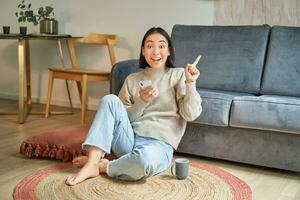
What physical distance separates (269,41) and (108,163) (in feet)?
4.63

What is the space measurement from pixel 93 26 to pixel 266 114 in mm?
2161

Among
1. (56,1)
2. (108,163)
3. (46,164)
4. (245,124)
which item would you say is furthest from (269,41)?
(56,1)

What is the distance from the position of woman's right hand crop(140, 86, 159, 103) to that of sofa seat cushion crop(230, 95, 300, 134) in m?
0.51

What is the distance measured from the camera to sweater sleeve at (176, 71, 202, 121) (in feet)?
6.44

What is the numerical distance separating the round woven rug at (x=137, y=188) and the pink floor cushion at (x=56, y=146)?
0.18 m

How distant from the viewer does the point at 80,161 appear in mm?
2102

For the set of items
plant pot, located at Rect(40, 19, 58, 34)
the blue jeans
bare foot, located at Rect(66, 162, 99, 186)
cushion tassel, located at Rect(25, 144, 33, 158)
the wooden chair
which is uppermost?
plant pot, located at Rect(40, 19, 58, 34)

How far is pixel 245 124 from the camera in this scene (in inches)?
86.1

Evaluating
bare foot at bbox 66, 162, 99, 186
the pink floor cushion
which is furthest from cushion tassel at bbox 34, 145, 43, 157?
bare foot at bbox 66, 162, 99, 186

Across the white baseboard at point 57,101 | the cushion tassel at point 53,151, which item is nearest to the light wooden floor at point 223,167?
the cushion tassel at point 53,151

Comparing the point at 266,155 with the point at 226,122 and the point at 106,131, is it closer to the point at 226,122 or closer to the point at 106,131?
the point at 226,122

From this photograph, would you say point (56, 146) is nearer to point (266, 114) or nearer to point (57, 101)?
point (266, 114)

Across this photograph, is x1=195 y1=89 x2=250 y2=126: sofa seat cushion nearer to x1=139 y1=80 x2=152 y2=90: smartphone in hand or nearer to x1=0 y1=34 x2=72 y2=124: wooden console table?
x1=139 y1=80 x2=152 y2=90: smartphone in hand

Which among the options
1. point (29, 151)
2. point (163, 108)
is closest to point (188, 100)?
point (163, 108)
